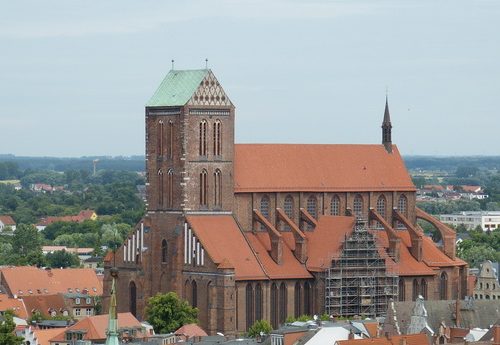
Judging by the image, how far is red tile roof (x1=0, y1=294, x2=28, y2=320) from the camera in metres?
138

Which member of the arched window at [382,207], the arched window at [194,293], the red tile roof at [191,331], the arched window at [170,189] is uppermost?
the arched window at [170,189]

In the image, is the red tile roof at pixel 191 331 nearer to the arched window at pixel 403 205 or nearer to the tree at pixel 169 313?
the tree at pixel 169 313

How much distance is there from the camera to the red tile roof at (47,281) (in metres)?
154

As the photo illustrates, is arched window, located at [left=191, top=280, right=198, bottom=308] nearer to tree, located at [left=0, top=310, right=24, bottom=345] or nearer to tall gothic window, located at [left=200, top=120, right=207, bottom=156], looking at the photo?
tall gothic window, located at [left=200, top=120, right=207, bottom=156]

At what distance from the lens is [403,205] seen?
447 ft

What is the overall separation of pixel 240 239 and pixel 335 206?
10.6 metres

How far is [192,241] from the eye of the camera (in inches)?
4845

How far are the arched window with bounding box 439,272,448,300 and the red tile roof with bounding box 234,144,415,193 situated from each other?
7.18 metres

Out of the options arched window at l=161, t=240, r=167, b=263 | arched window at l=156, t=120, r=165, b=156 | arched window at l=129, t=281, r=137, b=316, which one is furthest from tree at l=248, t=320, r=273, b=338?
arched window at l=156, t=120, r=165, b=156

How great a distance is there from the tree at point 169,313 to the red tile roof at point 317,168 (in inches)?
391

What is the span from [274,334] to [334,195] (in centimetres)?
2961

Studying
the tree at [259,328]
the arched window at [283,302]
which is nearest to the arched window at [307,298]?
the arched window at [283,302]

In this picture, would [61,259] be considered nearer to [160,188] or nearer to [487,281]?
[487,281]

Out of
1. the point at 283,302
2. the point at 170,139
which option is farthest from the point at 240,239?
the point at 170,139
